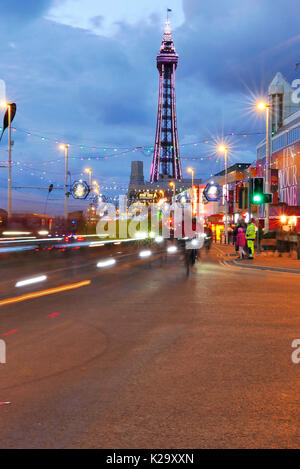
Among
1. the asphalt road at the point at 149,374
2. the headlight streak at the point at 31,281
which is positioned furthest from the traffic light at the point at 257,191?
the asphalt road at the point at 149,374

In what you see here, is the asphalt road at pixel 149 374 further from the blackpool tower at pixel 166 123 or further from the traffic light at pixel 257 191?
the blackpool tower at pixel 166 123

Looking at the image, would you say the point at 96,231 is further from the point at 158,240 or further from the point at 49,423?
the point at 49,423

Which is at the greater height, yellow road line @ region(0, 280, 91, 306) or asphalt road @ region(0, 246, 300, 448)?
asphalt road @ region(0, 246, 300, 448)

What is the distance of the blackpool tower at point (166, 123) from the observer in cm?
14750

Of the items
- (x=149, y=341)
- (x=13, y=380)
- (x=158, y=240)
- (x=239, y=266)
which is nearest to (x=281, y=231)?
(x=239, y=266)

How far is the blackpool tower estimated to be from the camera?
14750 centimetres

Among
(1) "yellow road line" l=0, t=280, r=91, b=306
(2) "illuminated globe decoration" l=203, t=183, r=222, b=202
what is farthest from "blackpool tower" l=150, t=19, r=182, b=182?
(1) "yellow road line" l=0, t=280, r=91, b=306

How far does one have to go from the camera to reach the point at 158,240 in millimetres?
35812

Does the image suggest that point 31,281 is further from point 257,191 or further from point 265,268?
point 257,191

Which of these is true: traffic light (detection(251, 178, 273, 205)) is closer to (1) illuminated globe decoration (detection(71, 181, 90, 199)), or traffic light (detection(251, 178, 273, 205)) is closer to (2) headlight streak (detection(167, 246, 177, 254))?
(2) headlight streak (detection(167, 246, 177, 254))

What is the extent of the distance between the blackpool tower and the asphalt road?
138573 millimetres

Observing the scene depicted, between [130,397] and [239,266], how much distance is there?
1648cm

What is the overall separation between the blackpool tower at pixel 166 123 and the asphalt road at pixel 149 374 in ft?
455

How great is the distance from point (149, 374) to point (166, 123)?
14769 centimetres
